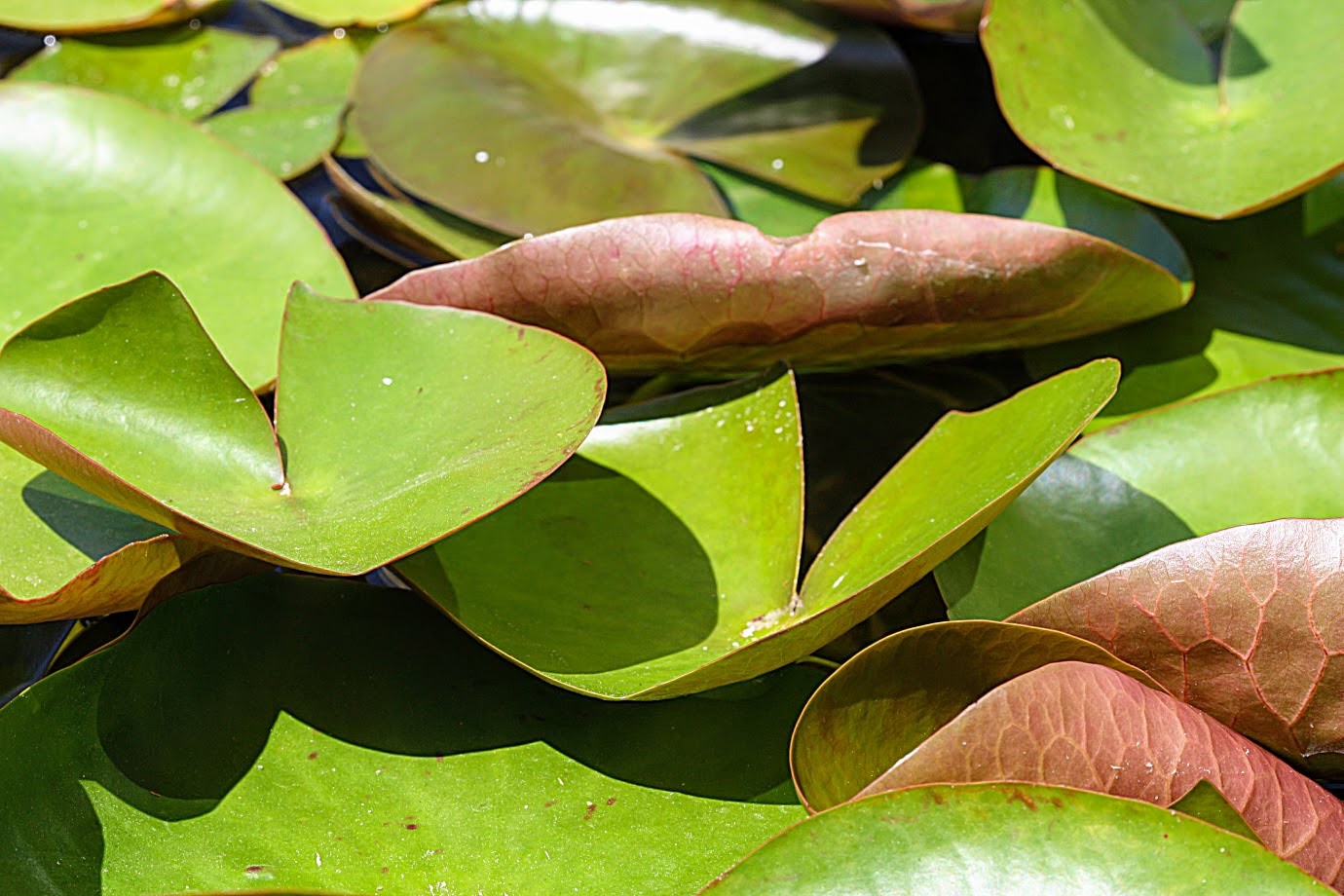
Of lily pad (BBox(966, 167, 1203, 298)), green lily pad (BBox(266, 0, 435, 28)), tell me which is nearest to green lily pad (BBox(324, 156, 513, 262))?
green lily pad (BBox(266, 0, 435, 28))

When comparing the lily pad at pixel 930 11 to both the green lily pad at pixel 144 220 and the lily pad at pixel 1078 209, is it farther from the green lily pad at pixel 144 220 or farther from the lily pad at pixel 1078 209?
the green lily pad at pixel 144 220

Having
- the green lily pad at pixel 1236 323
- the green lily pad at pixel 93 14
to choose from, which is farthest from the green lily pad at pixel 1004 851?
the green lily pad at pixel 93 14

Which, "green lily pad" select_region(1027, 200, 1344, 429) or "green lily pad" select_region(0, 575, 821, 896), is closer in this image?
"green lily pad" select_region(0, 575, 821, 896)

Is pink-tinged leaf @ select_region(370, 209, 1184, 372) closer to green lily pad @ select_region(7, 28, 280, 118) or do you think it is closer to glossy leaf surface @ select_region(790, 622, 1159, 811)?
glossy leaf surface @ select_region(790, 622, 1159, 811)

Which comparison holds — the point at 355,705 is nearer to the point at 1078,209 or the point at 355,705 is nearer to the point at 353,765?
the point at 353,765

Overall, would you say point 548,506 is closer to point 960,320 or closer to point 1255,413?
point 960,320

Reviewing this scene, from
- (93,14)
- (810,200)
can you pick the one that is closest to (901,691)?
(810,200)
